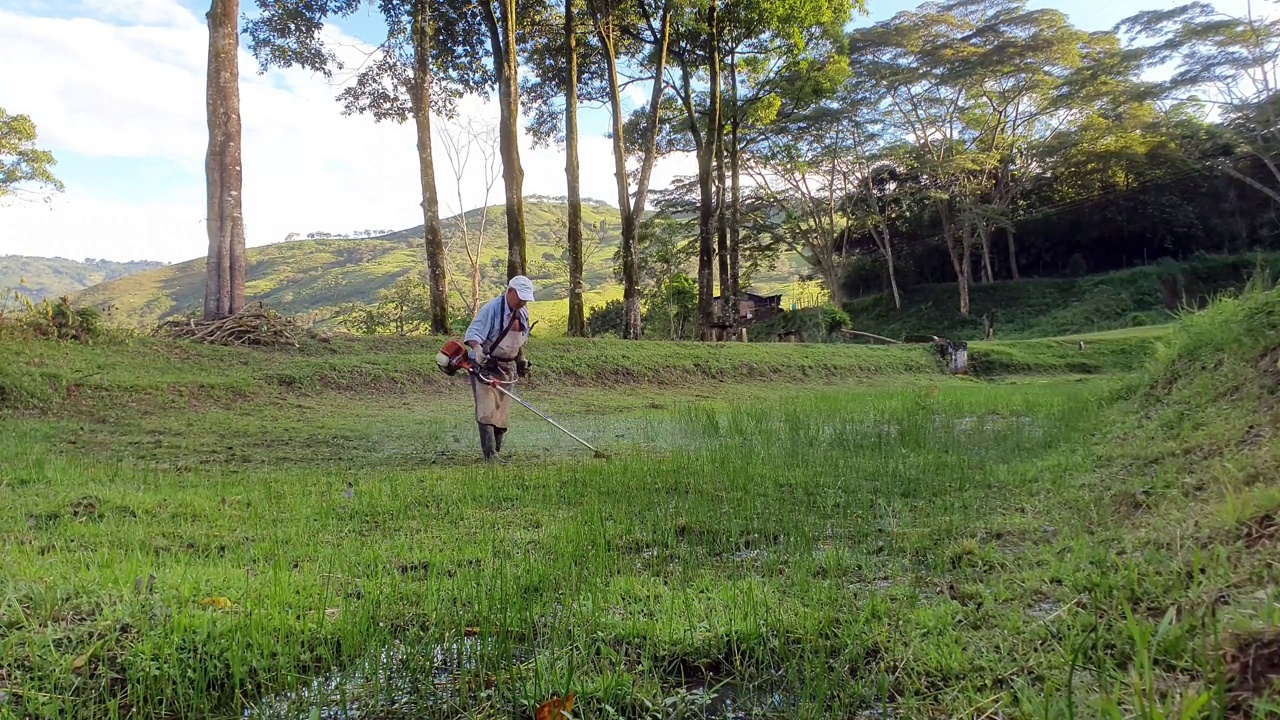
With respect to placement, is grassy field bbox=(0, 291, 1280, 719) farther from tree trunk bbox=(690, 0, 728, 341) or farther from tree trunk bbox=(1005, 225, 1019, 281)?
tree trunk bbox=(1005, 225, 1019, 281)

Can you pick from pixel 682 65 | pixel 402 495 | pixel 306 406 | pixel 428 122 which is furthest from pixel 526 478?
pixel 682 65

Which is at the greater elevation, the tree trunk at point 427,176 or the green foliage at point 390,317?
the tree trunk at point 427,176

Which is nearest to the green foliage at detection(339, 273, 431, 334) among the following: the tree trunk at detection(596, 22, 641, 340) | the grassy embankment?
the tree trunk at detection(596, 22, 641, 340)

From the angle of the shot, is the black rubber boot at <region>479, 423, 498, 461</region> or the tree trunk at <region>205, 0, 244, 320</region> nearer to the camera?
the black rubber boot at <region>479, 423, 498, 461</region>

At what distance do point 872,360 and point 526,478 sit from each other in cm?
1458

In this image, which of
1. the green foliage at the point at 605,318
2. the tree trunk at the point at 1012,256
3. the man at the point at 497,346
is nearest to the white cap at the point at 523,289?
the man at the point at 497,346

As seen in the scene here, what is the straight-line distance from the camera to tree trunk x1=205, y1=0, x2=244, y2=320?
10.7m

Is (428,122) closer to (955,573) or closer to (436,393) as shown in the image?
(436,393)

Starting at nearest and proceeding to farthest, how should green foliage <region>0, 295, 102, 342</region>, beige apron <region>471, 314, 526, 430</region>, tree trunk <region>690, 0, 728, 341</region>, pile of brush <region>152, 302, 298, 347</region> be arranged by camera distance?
beige apron <region>471, 314, 526, 430</region>
green foliage <region>0, 295, 102, 342</region>
pile of brush <region>152, 302, 298, 347</region>
tree trunk <region>690, 0, 728, 341</region>

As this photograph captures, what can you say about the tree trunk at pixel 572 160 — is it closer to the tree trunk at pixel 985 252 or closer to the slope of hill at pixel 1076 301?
the slope of hill at pixel 1076 301

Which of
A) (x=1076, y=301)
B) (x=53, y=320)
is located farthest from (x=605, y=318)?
(x=53, y=320)

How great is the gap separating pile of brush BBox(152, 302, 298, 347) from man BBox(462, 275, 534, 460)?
684cm

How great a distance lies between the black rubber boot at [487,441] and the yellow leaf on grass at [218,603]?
3760mm

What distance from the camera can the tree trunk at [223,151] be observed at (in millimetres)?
10695
